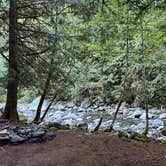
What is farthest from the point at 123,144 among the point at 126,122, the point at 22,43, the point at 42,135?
the point at 126,122

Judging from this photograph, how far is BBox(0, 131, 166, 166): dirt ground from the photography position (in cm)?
393

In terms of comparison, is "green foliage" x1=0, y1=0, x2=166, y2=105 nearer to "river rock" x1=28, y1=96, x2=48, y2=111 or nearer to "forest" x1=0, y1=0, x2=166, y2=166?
"forest" x1=0, y1=0, x2=166, y2=166

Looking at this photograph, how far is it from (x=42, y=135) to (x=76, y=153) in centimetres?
95

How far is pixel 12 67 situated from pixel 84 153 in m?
2.99

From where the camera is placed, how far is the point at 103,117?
1038cm

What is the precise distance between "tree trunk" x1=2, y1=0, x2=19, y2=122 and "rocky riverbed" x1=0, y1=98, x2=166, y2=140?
867 mm

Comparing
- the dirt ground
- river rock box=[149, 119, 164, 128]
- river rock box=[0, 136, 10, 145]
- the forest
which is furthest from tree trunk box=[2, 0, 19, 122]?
river rock box=[149, 119, 164, 128]

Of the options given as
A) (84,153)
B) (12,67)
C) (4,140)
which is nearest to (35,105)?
A: (12,67)

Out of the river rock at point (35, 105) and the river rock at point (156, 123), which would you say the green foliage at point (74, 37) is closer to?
the river rock at point (156, 123)

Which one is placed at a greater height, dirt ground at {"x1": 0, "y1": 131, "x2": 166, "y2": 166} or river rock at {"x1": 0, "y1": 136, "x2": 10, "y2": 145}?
river rock at {"x1": 0, "y1": 136, "x2": 10, "y2": 145}

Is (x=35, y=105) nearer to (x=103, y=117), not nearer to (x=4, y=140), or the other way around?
(x=103, y=117)

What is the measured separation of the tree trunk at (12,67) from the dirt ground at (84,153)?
184 centimetres

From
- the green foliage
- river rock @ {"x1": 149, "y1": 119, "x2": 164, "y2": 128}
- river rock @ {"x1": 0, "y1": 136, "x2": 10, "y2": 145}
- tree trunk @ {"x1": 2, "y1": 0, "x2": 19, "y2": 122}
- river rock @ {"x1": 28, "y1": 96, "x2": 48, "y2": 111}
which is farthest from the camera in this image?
river rock @ {"x1": 28, "y1": 96, "x2": 48, "y2": 111}

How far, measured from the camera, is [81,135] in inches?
207
